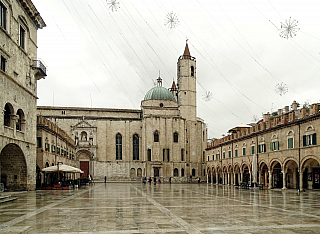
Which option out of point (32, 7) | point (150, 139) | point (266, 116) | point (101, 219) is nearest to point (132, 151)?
point (150, 139)

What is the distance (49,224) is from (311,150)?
950 inches

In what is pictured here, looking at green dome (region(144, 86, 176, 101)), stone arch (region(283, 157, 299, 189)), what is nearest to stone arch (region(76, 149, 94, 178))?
green dome (region(144, 86, 176, 101))

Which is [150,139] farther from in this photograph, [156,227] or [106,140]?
[156,227]

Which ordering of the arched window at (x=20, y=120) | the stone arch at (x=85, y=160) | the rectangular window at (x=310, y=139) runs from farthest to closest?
the stone arch at (x=85, y=160) < the rectangular window at (x=310, y=139) < the arched window at (x=20, y=120)

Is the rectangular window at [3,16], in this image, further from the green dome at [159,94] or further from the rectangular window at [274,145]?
the green dome at [159,94]

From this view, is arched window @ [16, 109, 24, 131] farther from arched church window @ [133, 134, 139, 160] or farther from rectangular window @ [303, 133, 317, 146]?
arched church window @ [133, 134, 139, 160]

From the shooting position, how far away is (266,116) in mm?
42625

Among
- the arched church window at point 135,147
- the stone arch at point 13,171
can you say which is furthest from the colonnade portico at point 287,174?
the arched church window at point 135,147

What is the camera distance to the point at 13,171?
96.4 feet

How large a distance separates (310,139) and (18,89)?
24.5 m

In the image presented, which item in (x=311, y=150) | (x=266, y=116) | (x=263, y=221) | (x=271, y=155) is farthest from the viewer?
(x=266, y=116)

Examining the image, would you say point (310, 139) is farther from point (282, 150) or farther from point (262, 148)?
point (262, 148)

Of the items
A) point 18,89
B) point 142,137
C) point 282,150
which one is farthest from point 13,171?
point 142,137

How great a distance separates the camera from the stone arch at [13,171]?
29109 millimetres
